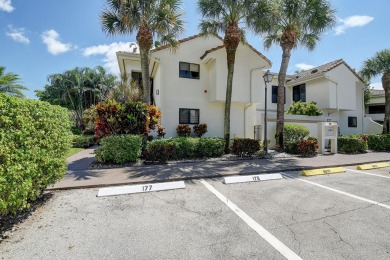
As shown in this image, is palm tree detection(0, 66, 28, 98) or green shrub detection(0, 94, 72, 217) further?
palm tree detection(0, 66, 28, 98)

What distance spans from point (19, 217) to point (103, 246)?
230cm

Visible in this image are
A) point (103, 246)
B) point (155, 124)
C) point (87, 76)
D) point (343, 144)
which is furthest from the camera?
point (87, 76)

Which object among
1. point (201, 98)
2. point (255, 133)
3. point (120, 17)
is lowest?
point (255, 133)

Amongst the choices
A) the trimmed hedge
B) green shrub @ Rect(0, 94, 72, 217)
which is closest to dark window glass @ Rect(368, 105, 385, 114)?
the trimmed hedge

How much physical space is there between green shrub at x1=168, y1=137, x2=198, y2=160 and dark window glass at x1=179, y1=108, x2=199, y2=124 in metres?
5.18

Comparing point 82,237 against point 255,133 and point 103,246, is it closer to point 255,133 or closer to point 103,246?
point 103,246

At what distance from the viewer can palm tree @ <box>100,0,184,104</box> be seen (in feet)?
37.5

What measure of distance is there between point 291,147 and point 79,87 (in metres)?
33.9

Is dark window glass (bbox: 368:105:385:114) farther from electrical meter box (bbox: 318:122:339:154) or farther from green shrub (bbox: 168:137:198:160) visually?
green shrub (bbox: 168:137:198:160)

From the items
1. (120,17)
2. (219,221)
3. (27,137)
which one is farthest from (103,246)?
(120,17)

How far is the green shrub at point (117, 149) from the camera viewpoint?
9.38m

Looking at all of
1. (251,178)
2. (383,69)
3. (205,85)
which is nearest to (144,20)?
(205,85)

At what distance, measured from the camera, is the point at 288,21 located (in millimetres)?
13883

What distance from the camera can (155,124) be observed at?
11008 millimetres
